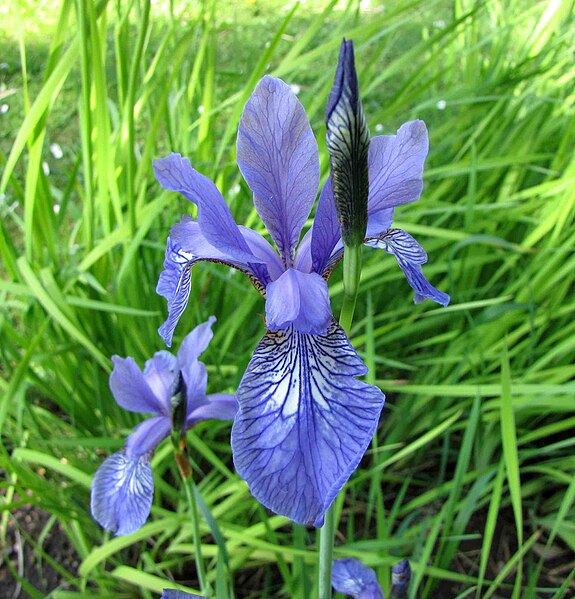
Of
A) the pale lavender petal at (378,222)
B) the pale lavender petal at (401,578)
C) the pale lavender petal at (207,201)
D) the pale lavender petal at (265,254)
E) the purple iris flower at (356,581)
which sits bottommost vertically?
the purple iris flower at (356,581)

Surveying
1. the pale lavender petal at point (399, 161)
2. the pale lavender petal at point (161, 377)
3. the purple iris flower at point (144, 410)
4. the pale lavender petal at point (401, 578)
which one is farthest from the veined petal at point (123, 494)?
the pale lavender petal at point (399, 161)

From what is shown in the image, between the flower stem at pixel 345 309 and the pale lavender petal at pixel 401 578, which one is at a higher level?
the flower stem at pixel 345 309

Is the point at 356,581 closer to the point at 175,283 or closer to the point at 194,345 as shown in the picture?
the point at 194,345

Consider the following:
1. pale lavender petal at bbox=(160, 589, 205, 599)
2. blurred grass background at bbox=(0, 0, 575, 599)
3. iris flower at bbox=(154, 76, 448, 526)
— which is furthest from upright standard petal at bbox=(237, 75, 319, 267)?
blurred grass background at bbox=(0, 0, 575, 599)

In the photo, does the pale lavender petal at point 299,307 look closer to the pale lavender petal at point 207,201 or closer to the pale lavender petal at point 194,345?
the pale lavender petal at point 207,201

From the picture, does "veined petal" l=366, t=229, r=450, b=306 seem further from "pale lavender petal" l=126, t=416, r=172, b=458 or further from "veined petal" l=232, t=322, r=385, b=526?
"pale lavender petal" l=126, t=416, r=172, b=458

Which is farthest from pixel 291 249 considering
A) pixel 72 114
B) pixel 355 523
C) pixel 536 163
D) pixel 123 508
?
pixel 72 114
